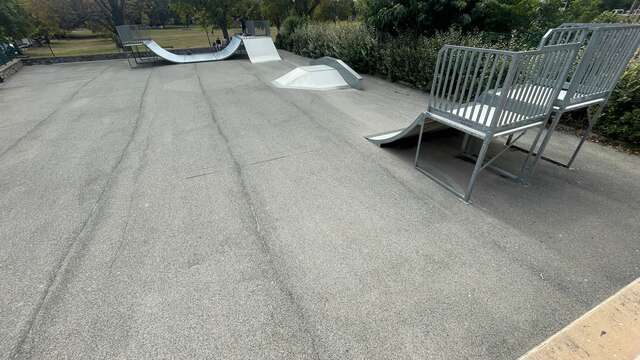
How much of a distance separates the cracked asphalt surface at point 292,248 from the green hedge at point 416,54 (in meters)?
0.61

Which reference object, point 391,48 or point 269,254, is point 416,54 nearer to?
point 391,48

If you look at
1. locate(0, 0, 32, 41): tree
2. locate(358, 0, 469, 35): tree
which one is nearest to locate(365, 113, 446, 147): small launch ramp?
locate(358, 0, 469, 35): tree

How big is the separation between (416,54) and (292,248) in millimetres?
7448

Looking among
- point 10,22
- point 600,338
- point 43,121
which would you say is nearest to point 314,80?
point 43,121

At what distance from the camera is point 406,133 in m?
3.80

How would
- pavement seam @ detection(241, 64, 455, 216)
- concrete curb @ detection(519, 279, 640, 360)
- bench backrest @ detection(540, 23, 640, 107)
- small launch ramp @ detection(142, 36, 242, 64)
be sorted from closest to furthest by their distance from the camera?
1. concrete curb @ detection(519, 279, 640, 360)
2. bench backrest @ detection(540, 23, 640, 107)
3. pavement seam @ detection(241, 64, 455, 216)
4. small launch ramp @ detection(142, 36, 242, 64)

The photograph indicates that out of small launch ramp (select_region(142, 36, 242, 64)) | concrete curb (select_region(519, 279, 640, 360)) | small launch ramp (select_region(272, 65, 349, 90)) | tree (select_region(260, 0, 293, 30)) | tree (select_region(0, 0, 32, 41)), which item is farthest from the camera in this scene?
tree (select_region(260, 0, 293, 30))

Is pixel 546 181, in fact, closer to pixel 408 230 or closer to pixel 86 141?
pixel 408 230

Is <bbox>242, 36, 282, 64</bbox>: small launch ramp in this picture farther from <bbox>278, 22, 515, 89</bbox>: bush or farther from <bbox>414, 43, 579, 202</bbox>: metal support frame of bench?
<bbox>414, 43, 579, 202</bbox>: metal support frame of bench

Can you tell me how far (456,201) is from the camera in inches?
122

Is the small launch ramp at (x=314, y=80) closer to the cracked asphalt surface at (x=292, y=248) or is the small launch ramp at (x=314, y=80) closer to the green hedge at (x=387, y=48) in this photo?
the green hedge at (x=387, y=48)

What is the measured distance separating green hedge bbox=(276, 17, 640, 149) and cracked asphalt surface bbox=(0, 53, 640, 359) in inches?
23.9

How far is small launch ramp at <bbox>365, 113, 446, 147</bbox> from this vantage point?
3.50m

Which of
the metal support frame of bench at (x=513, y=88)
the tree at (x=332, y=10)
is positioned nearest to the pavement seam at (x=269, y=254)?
the metal support frame of bench at (x=513, y=88)
